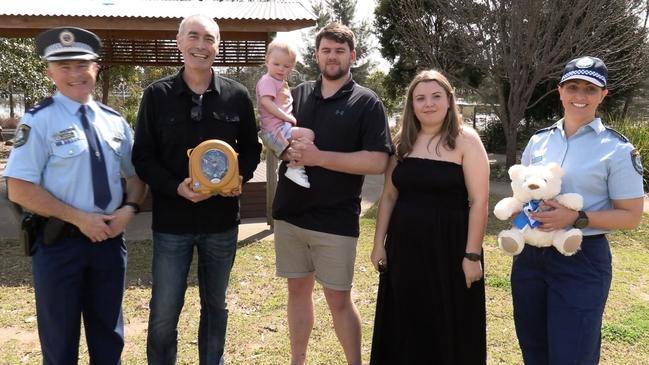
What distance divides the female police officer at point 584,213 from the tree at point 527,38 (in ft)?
30.4

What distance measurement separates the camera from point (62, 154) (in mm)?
2234

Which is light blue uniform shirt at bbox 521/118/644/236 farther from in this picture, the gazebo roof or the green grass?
the gazebo roof

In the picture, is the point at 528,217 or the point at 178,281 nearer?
the point at 528,217

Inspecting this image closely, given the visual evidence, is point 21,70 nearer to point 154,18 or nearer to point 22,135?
point 154,18

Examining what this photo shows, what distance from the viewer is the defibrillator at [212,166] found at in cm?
238

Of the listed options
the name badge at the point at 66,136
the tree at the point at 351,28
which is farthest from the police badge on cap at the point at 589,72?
the tree at the point at 351,28

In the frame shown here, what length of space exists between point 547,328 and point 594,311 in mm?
225

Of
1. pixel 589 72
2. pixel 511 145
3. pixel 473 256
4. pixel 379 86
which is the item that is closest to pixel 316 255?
pixel 473 256

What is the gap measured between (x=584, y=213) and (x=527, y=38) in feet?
31.2

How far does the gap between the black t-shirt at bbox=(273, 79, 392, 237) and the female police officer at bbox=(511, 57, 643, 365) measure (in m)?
0.82

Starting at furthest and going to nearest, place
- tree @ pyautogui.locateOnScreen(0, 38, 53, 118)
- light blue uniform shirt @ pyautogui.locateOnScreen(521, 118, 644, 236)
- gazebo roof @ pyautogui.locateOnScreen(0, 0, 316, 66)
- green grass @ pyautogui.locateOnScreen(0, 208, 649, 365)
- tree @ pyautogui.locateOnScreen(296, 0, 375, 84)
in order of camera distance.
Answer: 1. tree @ pyautogui.locateOnScreen(296, 0, 375, 84)
2. tree @ pyautogui.locateOnScreen(0, 38, 53, 118)
3. gazebo roof @ pyautogui.locateOnScreen(0, 0, 316, 66)
4. green grass @ pyautogui.locateOnScreen(0, 208, 649, 365)
5. light blue uniform shirt @ pyautogui.locateOnScreen(521, 118, 644, 236)

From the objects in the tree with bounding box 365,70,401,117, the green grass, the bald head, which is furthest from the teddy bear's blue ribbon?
the tree with bounding box 365,70,401,117

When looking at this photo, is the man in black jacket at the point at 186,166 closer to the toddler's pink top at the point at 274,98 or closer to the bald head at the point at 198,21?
the bald head at the point at 198,21

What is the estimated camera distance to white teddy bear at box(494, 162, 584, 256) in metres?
2.10
